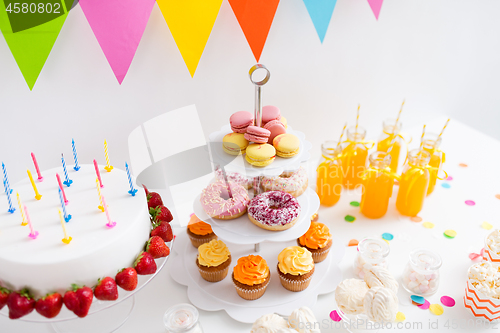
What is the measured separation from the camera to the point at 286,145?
1.54 m

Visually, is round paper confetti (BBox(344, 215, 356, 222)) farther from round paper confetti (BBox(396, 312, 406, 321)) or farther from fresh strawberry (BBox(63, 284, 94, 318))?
fresh strawberry (BBox(63, 284, 94, 318))

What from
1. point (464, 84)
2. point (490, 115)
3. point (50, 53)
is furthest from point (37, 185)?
point (490, 115)

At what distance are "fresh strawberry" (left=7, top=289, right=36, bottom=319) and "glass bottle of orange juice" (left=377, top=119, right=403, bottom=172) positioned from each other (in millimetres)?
1869

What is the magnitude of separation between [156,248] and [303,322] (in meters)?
0.55

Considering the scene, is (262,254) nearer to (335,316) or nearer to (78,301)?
(335,316)

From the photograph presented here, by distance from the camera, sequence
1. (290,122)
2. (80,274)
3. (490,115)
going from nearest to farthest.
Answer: (80,274) < (290,122) < (490,115)

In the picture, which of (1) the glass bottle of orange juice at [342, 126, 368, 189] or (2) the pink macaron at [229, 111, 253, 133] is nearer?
(2) the pink macaron at [229, 111, 253, 133]

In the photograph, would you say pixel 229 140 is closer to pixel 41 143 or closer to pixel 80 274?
pixel 80 274

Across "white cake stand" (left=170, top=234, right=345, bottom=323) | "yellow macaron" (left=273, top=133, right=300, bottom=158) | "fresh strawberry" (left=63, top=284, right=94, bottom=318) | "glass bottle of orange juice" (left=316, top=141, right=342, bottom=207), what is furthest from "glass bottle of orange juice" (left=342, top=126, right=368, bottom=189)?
"fresh strawberry" (left=63, top=284, right=94, bottom=318)

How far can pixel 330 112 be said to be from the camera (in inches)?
100

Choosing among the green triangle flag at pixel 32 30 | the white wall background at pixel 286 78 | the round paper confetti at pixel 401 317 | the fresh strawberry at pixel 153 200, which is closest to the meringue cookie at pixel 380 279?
the round paper confetti at pixel 401 317

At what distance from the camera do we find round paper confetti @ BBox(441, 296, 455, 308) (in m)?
1.61

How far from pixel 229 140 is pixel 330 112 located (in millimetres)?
1155

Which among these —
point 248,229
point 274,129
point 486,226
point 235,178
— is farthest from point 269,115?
point 486,226
